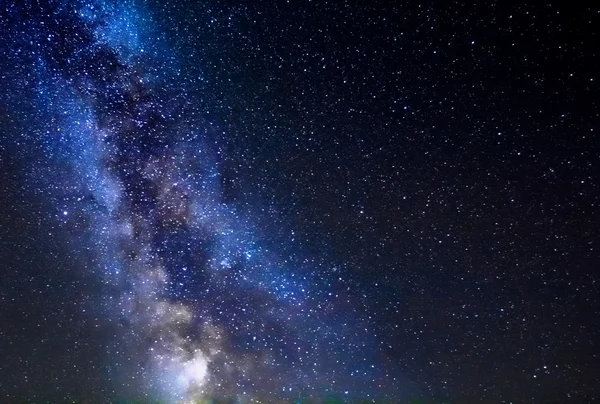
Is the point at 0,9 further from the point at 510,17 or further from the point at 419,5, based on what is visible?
the point at 510,17

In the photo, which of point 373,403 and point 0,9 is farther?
point 373,403

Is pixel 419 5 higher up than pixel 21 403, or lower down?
lower down

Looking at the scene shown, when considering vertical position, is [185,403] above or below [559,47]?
above

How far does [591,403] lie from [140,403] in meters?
9.08

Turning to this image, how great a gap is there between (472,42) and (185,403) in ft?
28.0

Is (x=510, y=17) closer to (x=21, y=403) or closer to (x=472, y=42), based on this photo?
(x=472, y=42)

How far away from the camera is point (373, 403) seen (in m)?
9.52

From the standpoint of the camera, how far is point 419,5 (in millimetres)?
3469

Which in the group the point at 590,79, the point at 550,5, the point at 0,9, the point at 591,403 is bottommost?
the point at 591,403

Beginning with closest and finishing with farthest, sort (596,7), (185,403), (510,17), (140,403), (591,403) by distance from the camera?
(596,7) → (510,17) → (591,403) → (185,403) → (140,403)

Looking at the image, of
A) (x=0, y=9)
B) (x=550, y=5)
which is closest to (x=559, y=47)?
(x=550, y=5)

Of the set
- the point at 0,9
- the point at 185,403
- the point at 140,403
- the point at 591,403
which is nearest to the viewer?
the point at 0,9

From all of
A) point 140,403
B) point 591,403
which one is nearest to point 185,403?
point 140,403

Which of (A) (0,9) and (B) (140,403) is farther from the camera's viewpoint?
(B) (140,403)
